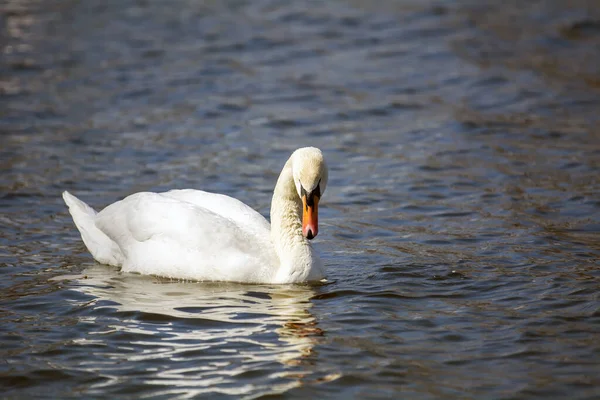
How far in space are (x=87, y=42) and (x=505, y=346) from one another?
1427cm

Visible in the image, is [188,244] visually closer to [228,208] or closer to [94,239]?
[228,208]

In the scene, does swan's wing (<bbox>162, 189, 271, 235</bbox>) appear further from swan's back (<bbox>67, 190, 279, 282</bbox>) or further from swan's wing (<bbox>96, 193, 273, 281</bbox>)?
swan's wing (<bbox>96, 193, 273, 281</bbox>)

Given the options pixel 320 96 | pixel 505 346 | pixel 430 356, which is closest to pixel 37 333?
pixel 430 356

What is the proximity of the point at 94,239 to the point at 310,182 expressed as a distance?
248cm

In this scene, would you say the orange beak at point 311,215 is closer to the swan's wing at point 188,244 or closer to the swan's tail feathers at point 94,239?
the swan's wing at point 188,244

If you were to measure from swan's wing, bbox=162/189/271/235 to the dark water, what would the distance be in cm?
73

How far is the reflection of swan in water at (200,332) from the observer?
7.00 metres

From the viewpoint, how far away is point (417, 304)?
8406 millimetres

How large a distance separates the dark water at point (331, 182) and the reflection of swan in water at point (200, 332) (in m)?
0.02

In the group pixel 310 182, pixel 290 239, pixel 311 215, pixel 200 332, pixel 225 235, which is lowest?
pixel 200 332

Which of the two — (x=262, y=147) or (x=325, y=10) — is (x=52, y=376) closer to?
(x=262, y=147)

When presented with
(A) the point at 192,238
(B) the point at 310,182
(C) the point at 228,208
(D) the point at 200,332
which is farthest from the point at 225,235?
(D) the point at 200,332

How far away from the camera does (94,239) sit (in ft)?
32.5

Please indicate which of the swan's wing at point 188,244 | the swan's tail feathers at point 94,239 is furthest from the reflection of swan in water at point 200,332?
the swan's tail feathers at point 94,239
